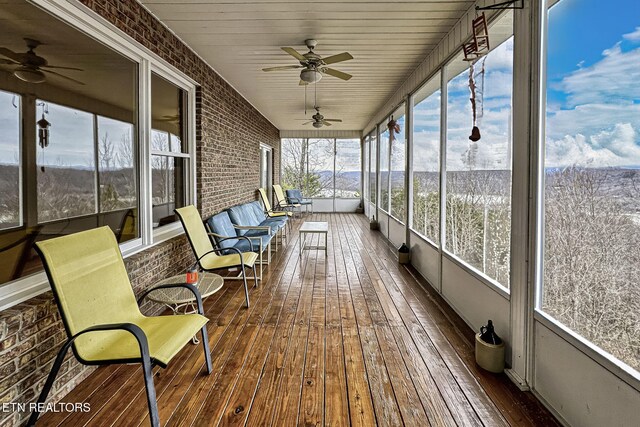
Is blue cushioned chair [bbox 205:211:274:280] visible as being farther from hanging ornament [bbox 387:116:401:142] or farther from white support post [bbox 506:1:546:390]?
hanging ornament [bbox 387:116:401:142]

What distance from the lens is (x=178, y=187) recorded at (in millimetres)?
4000

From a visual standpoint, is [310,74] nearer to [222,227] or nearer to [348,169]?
[222,227]

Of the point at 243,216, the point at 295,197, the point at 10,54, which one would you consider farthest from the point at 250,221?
the point at 295,197

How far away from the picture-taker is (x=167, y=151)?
12.1 feet

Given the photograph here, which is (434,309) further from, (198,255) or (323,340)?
(198,255)

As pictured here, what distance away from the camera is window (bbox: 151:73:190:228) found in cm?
342

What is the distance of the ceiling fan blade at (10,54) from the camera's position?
1.85m

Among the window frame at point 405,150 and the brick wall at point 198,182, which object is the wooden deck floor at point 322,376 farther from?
the window frame at point 405,150

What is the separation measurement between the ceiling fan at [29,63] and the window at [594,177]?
288 centimetres

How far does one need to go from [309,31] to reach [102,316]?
2896 millimetres

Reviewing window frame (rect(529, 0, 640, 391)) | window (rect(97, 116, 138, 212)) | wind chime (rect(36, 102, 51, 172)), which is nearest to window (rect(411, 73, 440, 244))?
window frame (rect(529, 0, 640, 391))

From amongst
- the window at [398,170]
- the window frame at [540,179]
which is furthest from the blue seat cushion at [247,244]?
the window frame at [540,179]

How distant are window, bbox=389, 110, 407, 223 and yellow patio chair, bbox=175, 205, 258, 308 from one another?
3.00 meters

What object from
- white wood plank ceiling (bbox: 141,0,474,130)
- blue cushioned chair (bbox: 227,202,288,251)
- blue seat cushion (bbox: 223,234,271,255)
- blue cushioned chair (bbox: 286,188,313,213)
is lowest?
blue seat cushion (bbox: 223,234,271,255)
